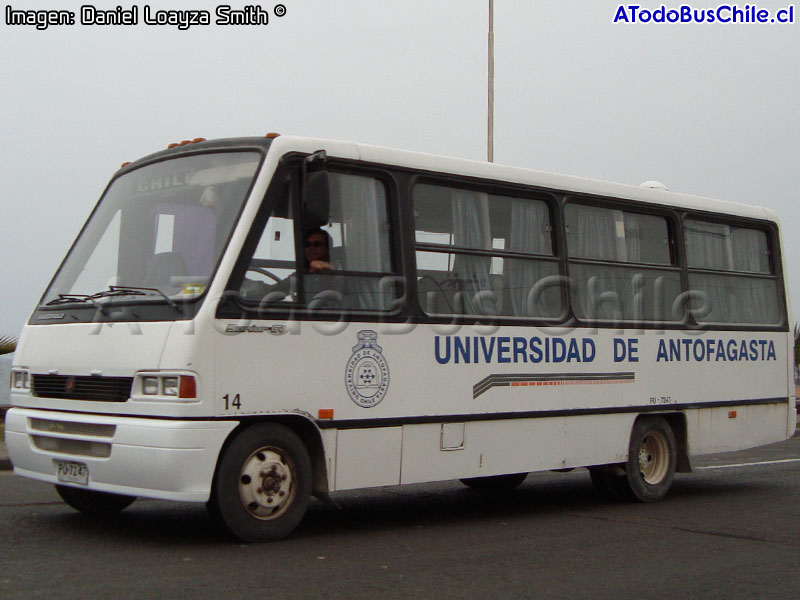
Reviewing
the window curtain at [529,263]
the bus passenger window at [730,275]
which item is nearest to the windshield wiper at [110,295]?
the window curtain at [529,263]

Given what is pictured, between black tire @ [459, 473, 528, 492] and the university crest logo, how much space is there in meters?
3.03

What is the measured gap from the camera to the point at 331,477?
762cm

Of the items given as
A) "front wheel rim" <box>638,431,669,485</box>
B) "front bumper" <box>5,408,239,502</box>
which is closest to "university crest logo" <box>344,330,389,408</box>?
"front bumper" <box>5,408,239,502</box>

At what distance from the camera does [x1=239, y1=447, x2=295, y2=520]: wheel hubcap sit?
720cm

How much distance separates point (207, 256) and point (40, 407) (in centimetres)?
169

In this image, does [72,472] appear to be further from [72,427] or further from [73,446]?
[72,427]

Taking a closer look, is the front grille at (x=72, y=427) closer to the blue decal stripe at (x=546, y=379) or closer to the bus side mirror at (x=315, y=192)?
the bus side mirror at (x=315, y=192)

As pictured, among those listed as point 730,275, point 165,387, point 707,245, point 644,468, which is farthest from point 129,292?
point 730,275

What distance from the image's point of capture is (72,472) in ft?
24.3

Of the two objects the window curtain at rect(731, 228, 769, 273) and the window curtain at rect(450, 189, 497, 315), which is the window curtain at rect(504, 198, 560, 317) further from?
the window curtain at rect(731, 228, 769, 273)

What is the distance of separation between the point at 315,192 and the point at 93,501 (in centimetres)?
297

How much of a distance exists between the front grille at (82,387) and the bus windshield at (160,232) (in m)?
0.56

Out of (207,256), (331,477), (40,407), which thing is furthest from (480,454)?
(40,407)

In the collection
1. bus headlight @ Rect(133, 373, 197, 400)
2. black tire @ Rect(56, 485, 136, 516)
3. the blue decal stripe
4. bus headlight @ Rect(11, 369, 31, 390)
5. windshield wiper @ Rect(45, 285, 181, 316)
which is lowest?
black tire @ Rect(56, 485, 136, 516)
